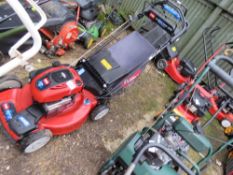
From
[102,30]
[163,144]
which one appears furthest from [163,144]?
[102,30]

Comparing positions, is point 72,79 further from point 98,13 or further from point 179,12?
point 98,13

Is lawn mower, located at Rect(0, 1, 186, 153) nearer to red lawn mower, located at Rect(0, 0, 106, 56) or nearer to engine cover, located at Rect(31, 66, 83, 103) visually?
engine cover, located at Rect(31, 66, 83, 103)

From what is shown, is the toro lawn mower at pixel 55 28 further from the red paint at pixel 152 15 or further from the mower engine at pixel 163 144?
the mower engine at pixel 163 144

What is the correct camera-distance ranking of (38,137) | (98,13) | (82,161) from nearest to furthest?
(38,137) < (82,161) < (98,13)

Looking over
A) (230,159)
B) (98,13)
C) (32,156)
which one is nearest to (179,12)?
(98,13)

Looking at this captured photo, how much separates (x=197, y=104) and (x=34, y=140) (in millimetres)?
2125

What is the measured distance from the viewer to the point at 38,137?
7.86 ft

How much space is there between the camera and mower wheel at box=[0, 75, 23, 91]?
2.64 meters

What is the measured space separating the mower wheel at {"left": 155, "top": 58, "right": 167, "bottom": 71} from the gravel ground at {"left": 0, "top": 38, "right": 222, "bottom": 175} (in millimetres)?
220

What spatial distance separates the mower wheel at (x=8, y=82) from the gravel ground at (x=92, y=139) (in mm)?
476

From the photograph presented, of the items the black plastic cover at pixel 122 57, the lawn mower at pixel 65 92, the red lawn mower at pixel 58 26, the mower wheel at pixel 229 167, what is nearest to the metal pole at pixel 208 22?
the lawn mower at pixel 65 92

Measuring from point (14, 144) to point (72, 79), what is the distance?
866mm

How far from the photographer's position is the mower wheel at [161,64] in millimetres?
4205

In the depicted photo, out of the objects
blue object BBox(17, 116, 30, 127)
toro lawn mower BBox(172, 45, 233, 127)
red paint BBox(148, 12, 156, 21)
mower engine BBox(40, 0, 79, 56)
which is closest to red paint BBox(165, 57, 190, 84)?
toro lawn mower BBox(172, 45, 233, 127)
